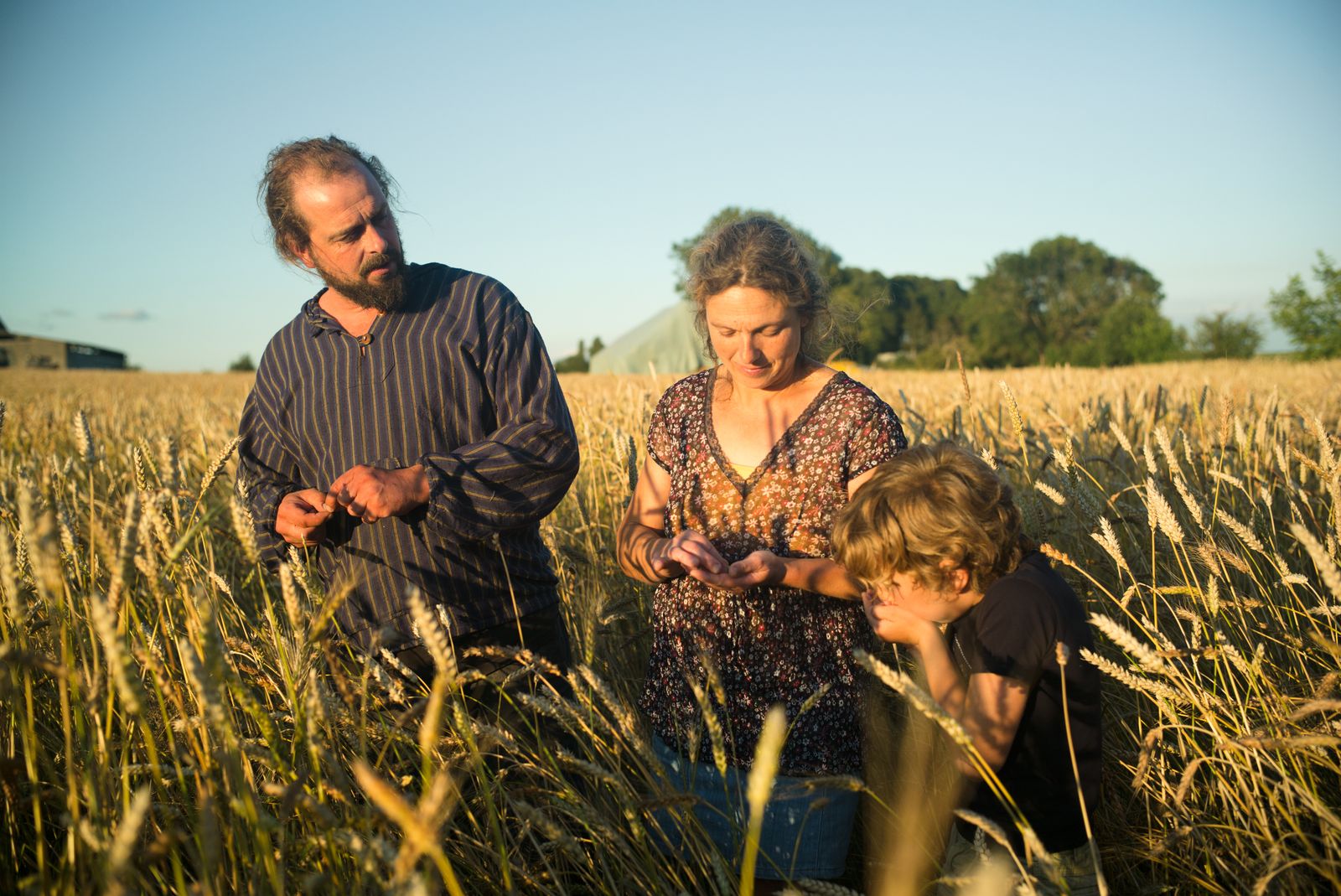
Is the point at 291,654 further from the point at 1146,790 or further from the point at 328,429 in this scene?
the point at 1146,790

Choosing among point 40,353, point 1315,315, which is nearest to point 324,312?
point 1315,315

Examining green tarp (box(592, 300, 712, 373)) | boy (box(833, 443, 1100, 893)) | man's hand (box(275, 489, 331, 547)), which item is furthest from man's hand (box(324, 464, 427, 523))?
green tarp (box(592, 300, 712, 373))

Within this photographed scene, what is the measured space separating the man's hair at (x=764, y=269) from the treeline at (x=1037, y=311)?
37313 millimetres

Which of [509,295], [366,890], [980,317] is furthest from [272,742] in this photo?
[980,317]

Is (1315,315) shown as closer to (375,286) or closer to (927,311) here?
(375,286)

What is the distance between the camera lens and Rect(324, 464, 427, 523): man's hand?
1737 mm

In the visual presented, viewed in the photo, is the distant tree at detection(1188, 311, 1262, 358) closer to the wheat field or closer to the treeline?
the treeline

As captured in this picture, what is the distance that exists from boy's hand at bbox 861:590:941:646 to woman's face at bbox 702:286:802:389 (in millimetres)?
579

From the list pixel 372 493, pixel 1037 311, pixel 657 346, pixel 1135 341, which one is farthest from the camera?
pixel 1037 311

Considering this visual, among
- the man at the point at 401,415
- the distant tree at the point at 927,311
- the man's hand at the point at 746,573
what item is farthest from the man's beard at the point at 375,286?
the distant tree at the point at 927,311

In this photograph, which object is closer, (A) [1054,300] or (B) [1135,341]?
(B) [1135,341]

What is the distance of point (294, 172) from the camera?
6.63ft

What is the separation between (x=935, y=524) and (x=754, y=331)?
604 mm

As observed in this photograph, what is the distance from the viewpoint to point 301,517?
1.79 metres
